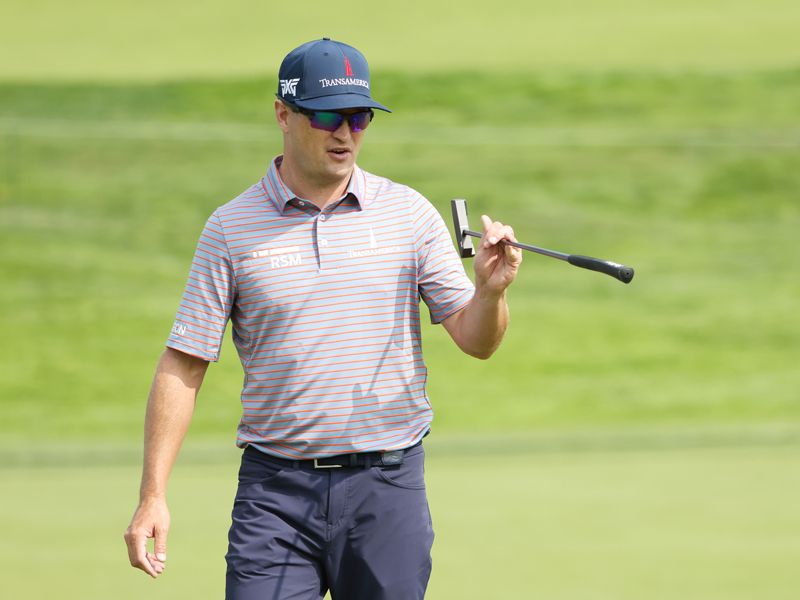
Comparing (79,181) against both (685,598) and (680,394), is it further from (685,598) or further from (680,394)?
(685,598)

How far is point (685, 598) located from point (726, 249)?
11220 mm

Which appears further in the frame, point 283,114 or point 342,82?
point 283,114

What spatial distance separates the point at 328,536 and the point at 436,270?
2.38ft

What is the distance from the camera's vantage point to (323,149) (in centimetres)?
402

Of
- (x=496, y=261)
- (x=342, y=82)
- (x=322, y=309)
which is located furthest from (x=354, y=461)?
(x=342, y=82)

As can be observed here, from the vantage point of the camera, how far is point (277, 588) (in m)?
3.94

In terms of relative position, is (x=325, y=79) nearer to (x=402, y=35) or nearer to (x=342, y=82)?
(x=342, y=82)

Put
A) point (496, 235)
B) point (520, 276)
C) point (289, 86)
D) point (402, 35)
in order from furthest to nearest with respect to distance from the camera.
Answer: point (402, 35), point (520, 276), point (289, 86), point (496, 235)

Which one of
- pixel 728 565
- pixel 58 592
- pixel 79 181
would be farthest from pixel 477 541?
pixel 79 181

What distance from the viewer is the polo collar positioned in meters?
4.04

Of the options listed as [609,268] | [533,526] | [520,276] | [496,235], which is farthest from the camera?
[520,276]

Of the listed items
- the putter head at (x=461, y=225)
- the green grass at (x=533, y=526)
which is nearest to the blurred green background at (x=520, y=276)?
the green grass at (x=533, y=526)

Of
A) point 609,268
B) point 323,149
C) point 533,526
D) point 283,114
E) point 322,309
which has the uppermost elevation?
point 283,114

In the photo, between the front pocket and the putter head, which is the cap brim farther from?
the front pocket
